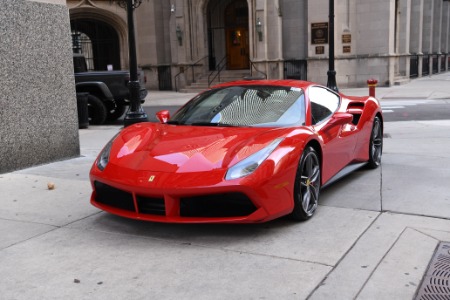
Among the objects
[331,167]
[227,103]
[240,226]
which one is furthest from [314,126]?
A: [240,226]

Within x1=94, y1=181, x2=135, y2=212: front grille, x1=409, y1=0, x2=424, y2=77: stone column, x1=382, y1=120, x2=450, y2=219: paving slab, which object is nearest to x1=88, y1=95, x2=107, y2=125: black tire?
x1=382, y1=120, x2=450, y2=219: paving slab

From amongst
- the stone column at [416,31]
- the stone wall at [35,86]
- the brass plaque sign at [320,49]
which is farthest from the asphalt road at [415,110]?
the stone column at [416,31]

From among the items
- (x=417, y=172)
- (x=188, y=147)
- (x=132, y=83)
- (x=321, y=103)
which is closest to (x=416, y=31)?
(x=132, y=83)

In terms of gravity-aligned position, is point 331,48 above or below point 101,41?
below

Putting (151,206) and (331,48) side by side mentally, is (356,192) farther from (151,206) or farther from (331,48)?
(331,48)

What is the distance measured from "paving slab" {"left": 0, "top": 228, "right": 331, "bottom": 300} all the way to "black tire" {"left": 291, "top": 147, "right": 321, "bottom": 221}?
2.78 feet

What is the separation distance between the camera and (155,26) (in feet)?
98.4

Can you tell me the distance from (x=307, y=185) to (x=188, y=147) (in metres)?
1.18

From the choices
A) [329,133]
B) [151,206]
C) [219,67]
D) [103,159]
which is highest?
[219,67]

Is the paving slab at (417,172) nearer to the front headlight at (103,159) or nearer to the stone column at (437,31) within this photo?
the front headlight at (103,159)

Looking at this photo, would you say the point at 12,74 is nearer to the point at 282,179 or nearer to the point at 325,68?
the point at 282,179

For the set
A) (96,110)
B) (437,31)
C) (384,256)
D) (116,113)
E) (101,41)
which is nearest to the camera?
(384,256)

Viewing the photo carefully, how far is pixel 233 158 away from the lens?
170 inches

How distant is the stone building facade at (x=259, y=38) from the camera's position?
2552 centimetres
